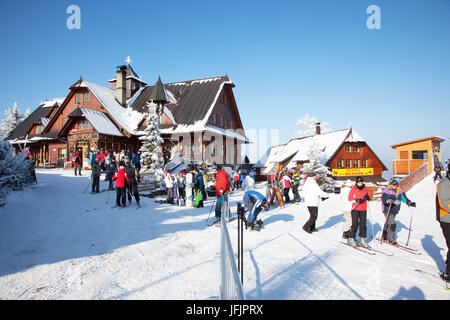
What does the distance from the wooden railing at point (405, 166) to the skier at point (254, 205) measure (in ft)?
75.1

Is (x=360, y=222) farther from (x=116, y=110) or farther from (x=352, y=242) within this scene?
(x=116, y=110)

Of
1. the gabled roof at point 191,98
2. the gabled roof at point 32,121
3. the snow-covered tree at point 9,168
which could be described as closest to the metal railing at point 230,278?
the snow-covered tree at point 9,168

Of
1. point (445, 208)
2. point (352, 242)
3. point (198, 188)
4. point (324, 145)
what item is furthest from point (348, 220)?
point (324, 145)

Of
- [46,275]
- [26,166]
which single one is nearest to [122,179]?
[26,166]

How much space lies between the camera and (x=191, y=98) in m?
27.9

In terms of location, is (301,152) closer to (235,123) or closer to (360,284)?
(235,123)

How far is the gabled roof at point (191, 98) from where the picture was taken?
2530cm

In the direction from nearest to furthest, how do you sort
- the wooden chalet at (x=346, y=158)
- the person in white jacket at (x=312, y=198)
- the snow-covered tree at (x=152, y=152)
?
1. the person in white jacket at (x=312, y=198)
2. the snow-covered tree at (x=152, y=152)
3. the wooden chalet at (x=346, y=158)

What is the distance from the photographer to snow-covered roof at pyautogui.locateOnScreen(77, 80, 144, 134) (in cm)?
2600

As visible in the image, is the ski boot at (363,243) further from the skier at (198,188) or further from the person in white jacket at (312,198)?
the skier at (198,188)

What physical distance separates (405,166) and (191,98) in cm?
2365

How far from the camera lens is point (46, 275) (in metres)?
4.46
